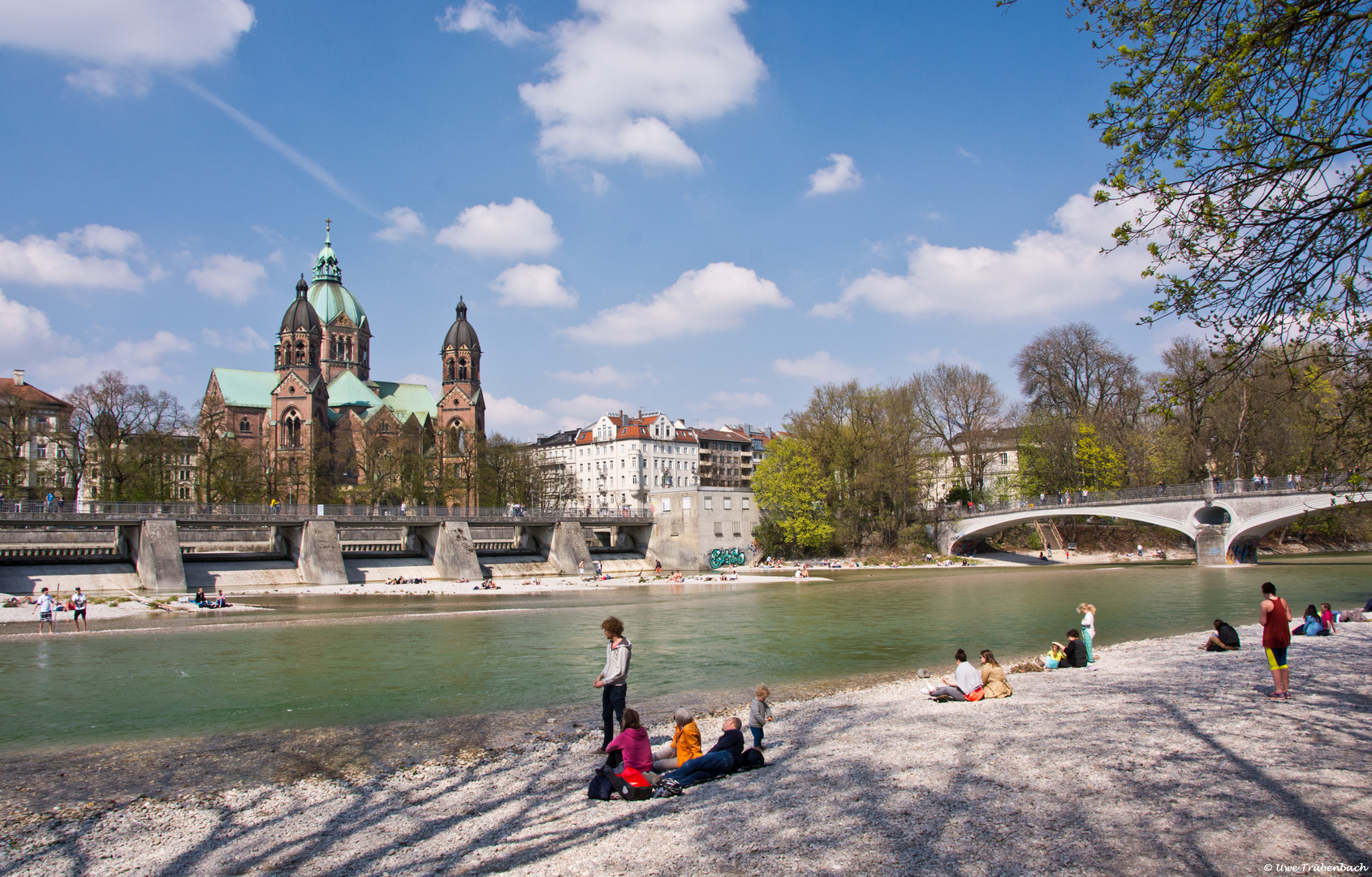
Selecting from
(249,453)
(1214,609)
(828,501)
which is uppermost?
(249,453)

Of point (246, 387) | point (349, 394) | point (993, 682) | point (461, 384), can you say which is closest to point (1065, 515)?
point (993, 682)

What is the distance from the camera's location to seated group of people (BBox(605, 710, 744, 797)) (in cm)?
883

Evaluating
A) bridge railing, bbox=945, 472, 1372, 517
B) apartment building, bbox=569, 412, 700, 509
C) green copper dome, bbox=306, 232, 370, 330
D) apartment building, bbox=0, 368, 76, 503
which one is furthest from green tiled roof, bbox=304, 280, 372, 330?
bridge railing, bbox=945, 472, 1372, 517

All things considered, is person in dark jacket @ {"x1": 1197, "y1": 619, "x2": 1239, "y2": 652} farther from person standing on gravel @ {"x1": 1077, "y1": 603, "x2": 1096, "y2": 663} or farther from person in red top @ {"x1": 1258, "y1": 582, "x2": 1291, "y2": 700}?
person in red top @ {"x1": 1258, "y1": 582, "x2": 1291, "y2": 700}

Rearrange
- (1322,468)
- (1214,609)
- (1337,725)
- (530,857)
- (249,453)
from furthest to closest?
(249,453)
(1214,609)
(1322,468)
(1337,725)
(530,857)

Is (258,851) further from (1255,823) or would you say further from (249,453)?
(249,453)

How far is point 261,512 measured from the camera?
4972 centimetres

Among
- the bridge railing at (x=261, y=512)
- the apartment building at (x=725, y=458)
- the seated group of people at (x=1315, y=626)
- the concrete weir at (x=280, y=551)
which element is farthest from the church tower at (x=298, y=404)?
the seated group of people at (x=1315, y=626)

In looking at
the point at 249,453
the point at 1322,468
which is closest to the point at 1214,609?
the point at 1322,468

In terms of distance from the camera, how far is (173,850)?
8133mm

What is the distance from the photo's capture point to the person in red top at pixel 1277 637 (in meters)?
11.0

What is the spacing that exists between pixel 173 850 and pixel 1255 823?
9.92m

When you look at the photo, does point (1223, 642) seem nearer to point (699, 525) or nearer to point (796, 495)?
point (796, 495)

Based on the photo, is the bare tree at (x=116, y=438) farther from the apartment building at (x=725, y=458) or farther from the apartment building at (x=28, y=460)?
the apartment building at (x=725, y=458)
